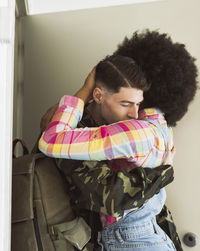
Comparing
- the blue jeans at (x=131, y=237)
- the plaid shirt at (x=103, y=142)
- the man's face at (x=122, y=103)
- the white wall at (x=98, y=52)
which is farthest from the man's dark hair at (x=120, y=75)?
the blue jeans at (x=131, y=237)

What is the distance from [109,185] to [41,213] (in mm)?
219

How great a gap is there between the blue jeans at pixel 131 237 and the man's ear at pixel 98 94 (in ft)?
1.42

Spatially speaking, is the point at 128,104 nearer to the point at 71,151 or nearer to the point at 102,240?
the point at 71,151

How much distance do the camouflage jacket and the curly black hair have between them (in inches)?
13.7

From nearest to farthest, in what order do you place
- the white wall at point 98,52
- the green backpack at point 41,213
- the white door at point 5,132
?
the white door at point 5,132 → the green backpack at point 41,213 → the white wall at point 98,52

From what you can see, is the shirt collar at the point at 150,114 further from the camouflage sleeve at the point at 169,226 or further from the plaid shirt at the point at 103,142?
the camouflage sleeve at the point at 169,226

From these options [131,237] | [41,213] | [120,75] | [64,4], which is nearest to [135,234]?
[131,237]

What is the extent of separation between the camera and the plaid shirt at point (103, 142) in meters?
0.90

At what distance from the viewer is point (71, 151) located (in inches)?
35.3

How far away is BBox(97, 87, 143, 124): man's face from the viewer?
108cm

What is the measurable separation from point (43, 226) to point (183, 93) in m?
0.76

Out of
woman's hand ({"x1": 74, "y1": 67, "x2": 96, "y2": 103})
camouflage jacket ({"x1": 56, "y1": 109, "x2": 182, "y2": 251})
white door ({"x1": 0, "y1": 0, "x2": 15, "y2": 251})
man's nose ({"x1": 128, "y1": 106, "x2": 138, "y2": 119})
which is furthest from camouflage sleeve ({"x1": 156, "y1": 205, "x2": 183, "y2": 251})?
white door ({"x1": 0, "y1": 0, "x2": 15, "y2": 251})

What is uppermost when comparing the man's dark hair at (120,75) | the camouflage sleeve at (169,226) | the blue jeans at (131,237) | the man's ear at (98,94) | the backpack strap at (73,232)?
the man's dark hair at (120,75)

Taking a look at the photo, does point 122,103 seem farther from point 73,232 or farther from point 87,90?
point 73,232
